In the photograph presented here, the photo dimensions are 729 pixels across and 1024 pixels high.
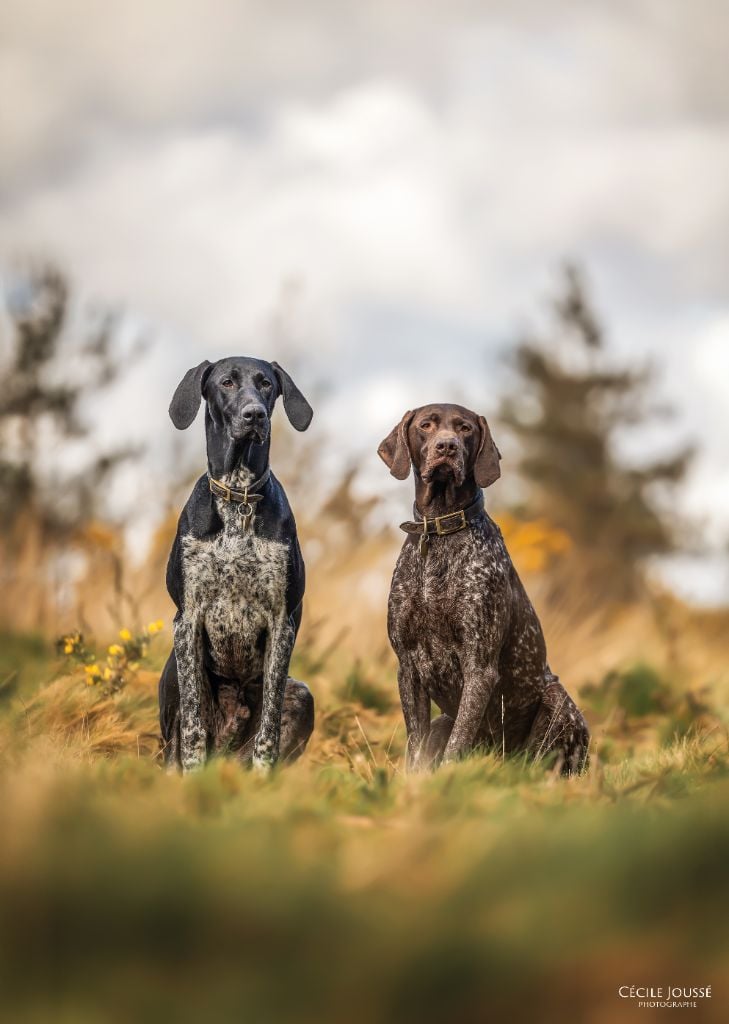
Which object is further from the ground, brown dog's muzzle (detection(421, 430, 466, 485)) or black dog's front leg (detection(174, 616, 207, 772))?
brown dog's muzzle (detection(421, 430, 466, 485))

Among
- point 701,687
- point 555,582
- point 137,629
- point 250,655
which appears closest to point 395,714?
point 137,629

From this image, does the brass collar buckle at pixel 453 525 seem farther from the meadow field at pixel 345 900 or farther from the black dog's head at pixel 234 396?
the meadow field at pixel 345 900

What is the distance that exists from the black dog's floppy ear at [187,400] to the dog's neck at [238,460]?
0.44 ft

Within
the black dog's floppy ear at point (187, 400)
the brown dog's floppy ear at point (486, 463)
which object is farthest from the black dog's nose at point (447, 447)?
the black dog's floppy ear at point (187, 400)

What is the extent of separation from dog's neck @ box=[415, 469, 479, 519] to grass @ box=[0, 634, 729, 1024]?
2.18 metres

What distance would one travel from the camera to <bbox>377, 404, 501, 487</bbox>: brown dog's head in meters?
5.15

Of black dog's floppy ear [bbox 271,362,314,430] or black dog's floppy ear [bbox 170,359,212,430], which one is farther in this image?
black dog's floppy ear [bbox 271,362,314,430]

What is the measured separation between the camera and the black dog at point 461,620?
5.12 meters

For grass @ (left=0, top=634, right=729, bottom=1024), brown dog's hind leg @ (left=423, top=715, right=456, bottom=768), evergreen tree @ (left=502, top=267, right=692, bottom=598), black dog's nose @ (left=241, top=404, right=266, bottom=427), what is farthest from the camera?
evergreen tree @ (left=502, top=267, right=692, bottom=598)

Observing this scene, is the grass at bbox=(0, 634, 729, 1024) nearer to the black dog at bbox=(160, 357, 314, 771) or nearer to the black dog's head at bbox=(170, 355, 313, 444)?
the black dog at bbox=(160, 357, 314, 771)

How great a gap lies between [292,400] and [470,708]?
1.60 m

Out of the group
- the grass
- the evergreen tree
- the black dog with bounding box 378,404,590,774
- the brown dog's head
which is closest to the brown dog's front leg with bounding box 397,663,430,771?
the black dog with bounding box 378,404,590,774

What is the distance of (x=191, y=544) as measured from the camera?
507 cm

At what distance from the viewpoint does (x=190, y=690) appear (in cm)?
512
